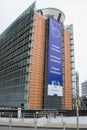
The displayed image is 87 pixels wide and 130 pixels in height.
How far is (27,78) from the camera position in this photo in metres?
86.5

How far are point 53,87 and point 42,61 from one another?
452 inches

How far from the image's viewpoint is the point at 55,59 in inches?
3681

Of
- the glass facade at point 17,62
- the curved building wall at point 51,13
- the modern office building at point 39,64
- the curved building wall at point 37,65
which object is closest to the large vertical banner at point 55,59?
the modern office building at point 39,64

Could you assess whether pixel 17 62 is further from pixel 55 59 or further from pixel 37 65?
pixel 55 59

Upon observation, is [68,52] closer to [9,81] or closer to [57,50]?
[57,50]

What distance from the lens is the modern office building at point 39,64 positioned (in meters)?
87.4

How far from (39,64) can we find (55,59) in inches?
287

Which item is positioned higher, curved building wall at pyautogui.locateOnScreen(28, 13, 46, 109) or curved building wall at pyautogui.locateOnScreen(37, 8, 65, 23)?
curved building wall at pyautogui.locateOnScreen(37, 8, 65, 23)

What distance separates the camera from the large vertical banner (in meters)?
89.2

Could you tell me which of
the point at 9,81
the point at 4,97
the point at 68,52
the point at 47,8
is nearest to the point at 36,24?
the point at 47,8

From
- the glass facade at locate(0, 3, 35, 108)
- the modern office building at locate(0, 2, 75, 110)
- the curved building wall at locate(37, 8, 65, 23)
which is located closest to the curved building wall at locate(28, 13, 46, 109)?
the modern office building at locate(0, 2, 75, 110)

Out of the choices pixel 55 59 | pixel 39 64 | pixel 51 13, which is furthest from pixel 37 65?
pixel 51 13

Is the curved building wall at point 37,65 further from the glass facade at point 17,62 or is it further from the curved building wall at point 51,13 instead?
the curved building wall at point 51,13

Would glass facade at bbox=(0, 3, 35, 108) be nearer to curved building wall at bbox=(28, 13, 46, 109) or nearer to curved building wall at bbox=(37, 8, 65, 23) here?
curved building wall at bbox=(28, 13, 46, 109)
